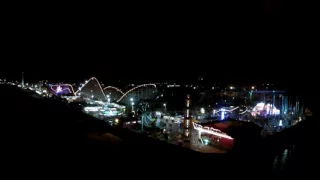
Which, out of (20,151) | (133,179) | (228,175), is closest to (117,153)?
(133,179)

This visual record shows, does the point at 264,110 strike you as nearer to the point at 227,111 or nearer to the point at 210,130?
the point at 227,111

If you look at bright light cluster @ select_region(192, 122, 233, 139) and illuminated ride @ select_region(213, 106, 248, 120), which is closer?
bright light cluster @ select_region(192, 122, 233, 139)

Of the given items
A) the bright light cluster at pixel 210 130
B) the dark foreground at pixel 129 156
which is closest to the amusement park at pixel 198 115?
the bright light cluster at pixel 210 130

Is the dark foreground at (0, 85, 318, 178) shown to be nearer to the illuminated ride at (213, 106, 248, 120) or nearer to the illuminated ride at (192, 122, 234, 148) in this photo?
the illuminated ride at (192, 122, 234, 148)

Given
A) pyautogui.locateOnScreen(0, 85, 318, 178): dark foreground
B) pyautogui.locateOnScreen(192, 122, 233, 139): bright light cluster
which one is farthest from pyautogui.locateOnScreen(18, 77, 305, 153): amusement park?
pyautogui.locateOnScreen(0, 85, 318, 178): dark foreground

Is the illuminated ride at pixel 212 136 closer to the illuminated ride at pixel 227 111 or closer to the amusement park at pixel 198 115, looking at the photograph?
the amusement park at pixel 198 115

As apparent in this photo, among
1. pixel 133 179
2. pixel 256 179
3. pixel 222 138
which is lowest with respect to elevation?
pixel 222 138

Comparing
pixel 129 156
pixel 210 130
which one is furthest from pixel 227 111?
pixel 129 156

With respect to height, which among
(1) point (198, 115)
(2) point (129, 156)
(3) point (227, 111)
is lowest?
(1) point (198, 115)

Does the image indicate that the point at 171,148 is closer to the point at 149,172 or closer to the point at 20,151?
the point at 149,172

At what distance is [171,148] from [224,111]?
11.5 metres

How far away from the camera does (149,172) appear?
229cm

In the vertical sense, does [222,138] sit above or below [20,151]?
below

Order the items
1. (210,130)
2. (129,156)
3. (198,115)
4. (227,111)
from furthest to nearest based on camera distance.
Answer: (227,111)
(198,115)
(210,130)
(129,156)
